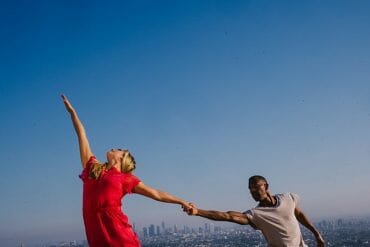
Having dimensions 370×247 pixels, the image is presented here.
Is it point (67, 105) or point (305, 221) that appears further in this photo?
point (305, 221)

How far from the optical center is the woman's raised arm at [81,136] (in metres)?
5.62

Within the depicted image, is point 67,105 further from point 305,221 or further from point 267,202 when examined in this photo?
point 305,221

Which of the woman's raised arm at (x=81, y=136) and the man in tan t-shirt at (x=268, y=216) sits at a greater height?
the woman's raised arm at (x=81, y=136)

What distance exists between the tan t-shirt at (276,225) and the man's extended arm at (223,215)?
6.0 inches

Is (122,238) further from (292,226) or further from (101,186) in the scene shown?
(292,226)

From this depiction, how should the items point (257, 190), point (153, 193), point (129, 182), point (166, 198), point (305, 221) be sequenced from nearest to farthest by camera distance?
point (129, 182) → point (153, 193) → point (166, 198) → point (257, 190) → point (305, 221)

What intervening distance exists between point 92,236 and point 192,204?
1.73m

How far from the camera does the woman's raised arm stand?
562 cm

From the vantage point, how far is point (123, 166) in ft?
17.0

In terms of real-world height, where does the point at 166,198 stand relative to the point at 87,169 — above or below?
below

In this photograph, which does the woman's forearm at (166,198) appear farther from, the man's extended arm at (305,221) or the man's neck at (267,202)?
the man's extended arm at (305,221)

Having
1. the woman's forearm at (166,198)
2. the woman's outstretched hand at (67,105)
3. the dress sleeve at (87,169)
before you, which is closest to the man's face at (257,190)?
the woman's forearm at (166,198)

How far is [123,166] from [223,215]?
1.73 m

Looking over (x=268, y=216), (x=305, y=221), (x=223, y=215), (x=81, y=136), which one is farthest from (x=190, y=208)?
(x=305, y=221)
